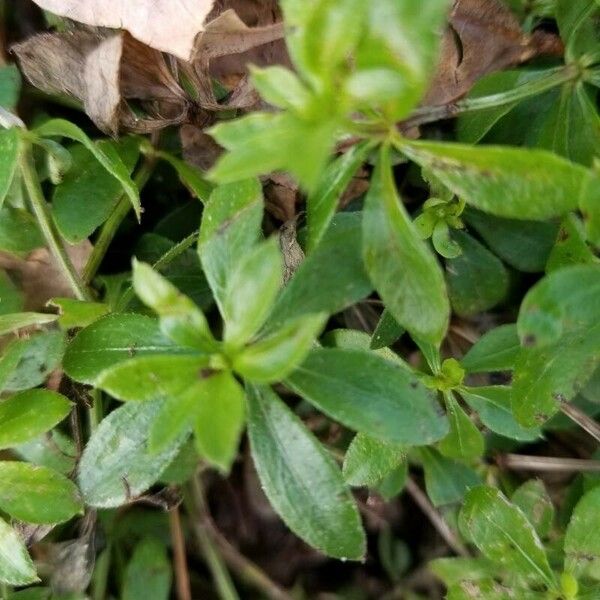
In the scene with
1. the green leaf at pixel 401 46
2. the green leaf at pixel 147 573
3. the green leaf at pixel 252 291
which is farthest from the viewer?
the green leaf at pixel 147 573

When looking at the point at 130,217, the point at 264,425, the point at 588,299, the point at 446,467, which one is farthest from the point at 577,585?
the point at 130,217

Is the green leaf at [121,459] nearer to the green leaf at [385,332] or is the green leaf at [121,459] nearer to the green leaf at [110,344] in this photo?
the green leaf at [110,344]

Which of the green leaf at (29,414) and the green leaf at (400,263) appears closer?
the green leaf at (400,263)

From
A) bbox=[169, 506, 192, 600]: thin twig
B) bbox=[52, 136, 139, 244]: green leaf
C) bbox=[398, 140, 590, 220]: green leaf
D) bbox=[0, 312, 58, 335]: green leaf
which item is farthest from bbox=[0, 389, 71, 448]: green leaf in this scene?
bbox=[398, 140, 590, 220]: green leaf

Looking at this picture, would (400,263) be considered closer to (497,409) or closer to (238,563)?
(497,409)

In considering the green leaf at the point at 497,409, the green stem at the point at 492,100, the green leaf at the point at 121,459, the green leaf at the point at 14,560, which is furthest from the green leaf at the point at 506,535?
the green leaf at the point at 14,560

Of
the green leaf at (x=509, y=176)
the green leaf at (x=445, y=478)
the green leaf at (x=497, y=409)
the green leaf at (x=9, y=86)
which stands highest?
the green leaf at (x=509, y=176)

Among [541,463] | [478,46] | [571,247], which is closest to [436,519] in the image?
[541,463]
